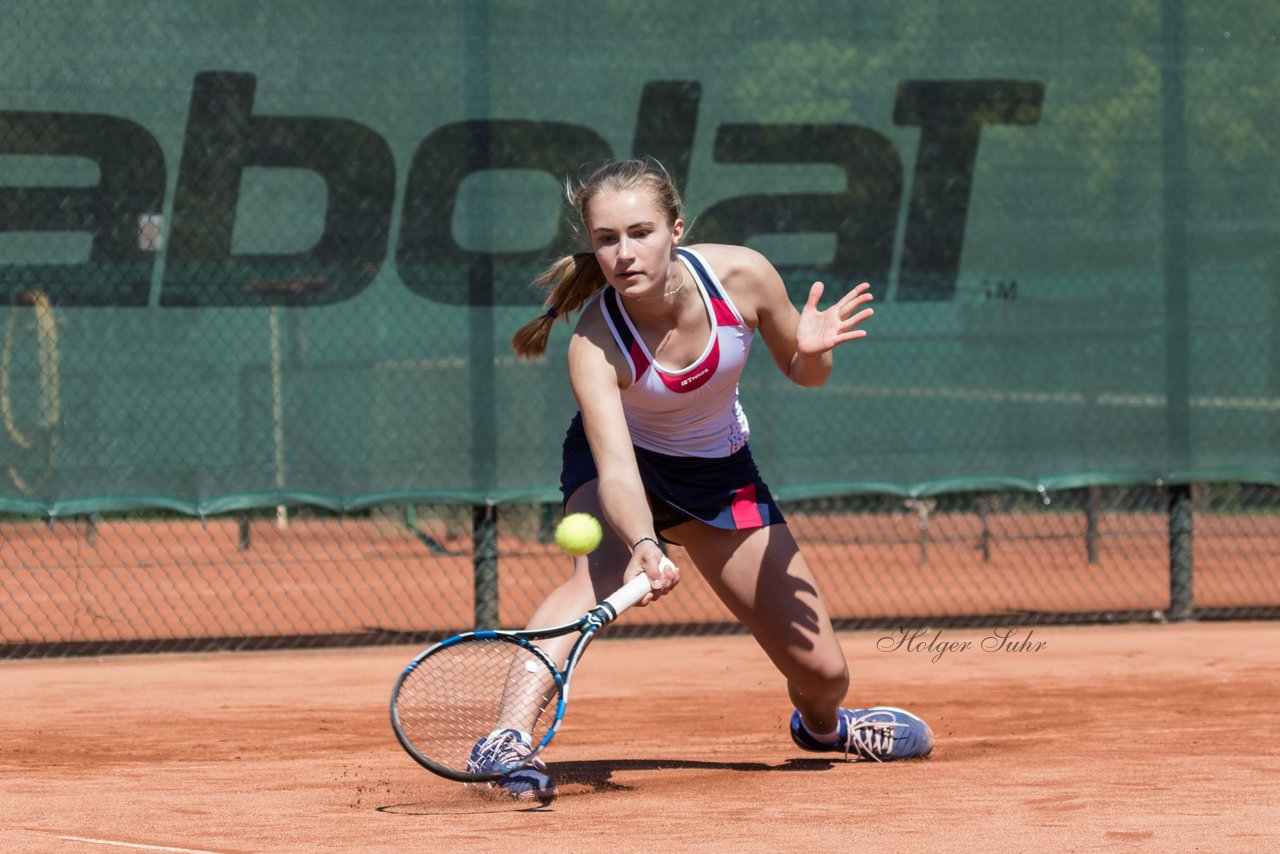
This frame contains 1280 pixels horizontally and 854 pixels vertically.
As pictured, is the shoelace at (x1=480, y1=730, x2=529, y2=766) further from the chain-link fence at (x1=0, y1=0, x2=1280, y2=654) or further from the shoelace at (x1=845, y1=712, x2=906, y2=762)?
the chain-link fence at (x1=0, y1=0, x2=1280, y2=654)

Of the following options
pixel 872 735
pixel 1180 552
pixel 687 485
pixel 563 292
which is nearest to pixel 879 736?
pixel 872 735

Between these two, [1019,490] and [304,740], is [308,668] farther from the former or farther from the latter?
[1019,490]

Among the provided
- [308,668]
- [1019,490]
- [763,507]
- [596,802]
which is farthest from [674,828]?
[1019,490]

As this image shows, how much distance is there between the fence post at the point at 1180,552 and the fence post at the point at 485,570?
9.94 feet

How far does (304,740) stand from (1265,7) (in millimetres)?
5483

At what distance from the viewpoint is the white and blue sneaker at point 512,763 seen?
3.60 meters

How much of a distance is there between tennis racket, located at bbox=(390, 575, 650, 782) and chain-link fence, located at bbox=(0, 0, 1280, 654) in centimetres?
313

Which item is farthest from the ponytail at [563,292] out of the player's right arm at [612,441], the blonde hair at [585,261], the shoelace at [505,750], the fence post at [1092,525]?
the fence post at [1092,525]

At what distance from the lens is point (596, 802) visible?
12.5 feet

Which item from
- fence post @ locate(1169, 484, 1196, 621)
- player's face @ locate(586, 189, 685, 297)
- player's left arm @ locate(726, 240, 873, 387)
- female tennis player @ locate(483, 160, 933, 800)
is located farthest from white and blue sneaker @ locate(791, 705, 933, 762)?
fence post @ locate(1169, 484, 1196, 621)

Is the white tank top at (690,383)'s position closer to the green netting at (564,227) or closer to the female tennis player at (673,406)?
the female tennis player at (673,406)

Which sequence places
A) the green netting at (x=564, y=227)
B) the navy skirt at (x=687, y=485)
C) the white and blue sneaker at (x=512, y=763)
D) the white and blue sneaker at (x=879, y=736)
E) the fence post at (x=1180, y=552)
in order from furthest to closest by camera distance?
the fence post at (x=1180, y=552) < the green netting at (x=564, y=227) < the white and blue sneaker at (x=879, y=736) < the navy skirt at (x=687, y=485) < the white and blue sneaker at (x=512, y=763)

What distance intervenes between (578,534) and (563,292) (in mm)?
620

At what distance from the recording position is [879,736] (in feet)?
14.4
